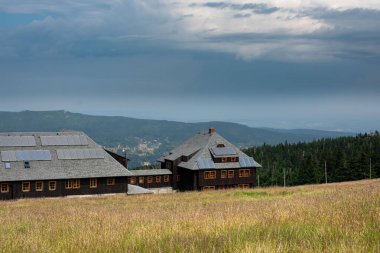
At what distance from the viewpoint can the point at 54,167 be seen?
2274 inches

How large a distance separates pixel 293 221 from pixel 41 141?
5555cm

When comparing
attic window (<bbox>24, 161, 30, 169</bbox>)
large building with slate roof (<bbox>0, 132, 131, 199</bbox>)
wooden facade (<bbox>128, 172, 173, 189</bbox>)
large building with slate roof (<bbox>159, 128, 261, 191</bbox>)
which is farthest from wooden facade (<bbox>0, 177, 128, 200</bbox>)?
large building with slate roof (<bbox>159, 128, 261, 191</bbox>)

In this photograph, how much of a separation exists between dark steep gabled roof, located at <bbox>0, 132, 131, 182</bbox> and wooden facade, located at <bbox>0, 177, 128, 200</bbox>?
938mm

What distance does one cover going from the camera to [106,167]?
60094 mm

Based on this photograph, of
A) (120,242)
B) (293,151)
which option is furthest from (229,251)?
(293,151)

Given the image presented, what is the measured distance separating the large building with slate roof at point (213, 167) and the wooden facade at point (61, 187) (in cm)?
1405

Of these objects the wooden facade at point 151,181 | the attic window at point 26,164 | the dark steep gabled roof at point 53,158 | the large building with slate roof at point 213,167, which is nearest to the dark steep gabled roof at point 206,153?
the large building with slate roof at point 213,167

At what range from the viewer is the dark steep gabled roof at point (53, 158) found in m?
56.5

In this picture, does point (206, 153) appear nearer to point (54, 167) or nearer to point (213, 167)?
point (213, 167)

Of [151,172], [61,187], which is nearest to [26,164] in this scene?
[61,187]

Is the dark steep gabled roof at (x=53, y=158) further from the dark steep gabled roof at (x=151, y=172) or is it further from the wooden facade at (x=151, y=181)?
the wooden facade at (x=151, y=181)

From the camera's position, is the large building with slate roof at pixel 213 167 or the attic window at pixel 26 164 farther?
the large building with slate roof at pixel 213 167

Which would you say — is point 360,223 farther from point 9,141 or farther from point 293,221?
point 9,141

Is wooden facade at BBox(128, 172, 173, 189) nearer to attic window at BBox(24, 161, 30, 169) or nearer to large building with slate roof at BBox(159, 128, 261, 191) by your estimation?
large building with slate roof at BBox(159, 128, 261, 191)
